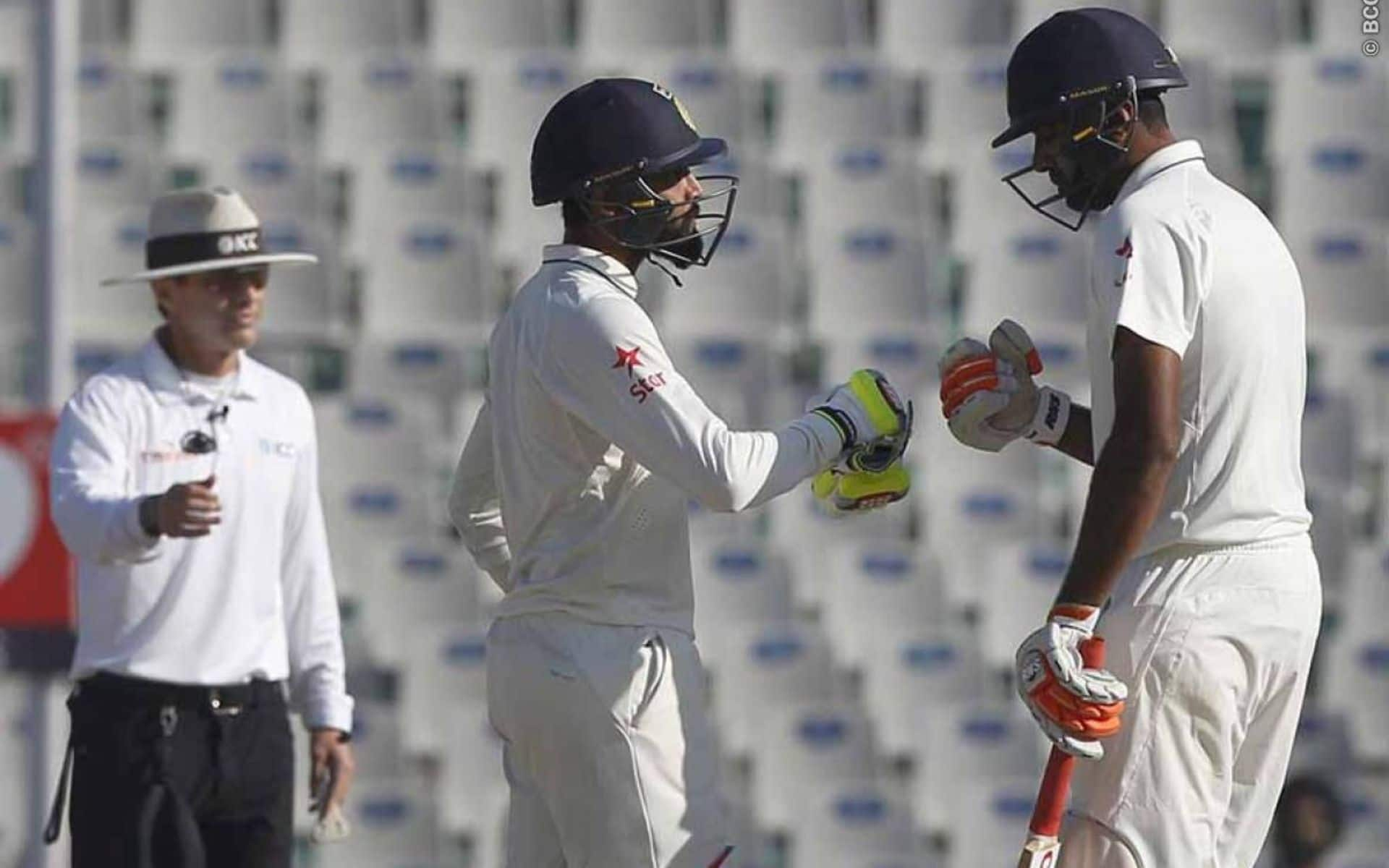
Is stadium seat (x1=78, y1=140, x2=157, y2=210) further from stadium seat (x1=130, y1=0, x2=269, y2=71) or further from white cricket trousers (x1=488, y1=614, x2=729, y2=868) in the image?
white cricket trousers (x1=488, y1=614, x2=729, y2=868)

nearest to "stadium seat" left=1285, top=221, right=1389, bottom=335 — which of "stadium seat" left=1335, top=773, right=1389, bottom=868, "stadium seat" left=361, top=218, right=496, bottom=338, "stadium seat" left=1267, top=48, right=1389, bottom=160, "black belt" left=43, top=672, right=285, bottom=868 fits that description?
"stadium seat" left=1267, top=48, right=1389, bottom=160

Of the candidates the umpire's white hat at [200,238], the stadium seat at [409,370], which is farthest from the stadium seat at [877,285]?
the umpire's white hat at [200,238]

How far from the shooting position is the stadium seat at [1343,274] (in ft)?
33.0

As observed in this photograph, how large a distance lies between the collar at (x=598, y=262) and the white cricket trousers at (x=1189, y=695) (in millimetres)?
904

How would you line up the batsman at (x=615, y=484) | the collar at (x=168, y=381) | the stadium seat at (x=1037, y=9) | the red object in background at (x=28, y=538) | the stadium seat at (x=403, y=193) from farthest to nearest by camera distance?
1. the stadium seat at (x=1037, y=9)
2. the stadium seat at (x=403, y=193)
3. the red object in background at (x=28, y=538)
4. the collar at (x=168, y=381)
5. the batsman at (x=615, y=484)

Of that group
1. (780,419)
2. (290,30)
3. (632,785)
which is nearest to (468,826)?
(780,419)

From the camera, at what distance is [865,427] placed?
4.15m

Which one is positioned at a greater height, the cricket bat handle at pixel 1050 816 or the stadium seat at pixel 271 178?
the stadium seat at pixel 271 178

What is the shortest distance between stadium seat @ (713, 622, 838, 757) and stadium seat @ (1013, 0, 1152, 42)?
2959 millimetres

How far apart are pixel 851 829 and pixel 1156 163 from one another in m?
4.84

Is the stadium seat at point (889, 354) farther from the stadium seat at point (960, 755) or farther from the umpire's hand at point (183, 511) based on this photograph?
the umpire's hand at point (183, 511)

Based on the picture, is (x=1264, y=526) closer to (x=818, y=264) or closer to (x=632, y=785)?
(x=632, y=785)

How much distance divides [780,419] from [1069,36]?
5.41 m

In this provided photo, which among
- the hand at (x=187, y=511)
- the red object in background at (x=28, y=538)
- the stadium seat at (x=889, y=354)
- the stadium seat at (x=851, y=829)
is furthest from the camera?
the stadium seat at (x=889, y=354)
